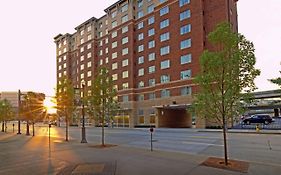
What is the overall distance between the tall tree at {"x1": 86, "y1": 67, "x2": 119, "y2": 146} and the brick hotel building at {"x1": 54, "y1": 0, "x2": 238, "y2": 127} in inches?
883

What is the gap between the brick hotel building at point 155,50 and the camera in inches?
1955

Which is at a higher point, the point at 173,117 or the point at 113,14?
the point at 113,14

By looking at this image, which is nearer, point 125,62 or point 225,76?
point 225,76

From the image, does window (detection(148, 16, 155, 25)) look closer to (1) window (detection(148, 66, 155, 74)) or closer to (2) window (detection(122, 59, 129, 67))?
(1) window (detection(148, 66, 155, 74))

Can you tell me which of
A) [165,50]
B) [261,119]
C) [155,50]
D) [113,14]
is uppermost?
[113,14]

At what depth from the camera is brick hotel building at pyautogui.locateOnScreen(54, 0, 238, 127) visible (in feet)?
163

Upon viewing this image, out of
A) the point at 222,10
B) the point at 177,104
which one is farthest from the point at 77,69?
the point at 222,10

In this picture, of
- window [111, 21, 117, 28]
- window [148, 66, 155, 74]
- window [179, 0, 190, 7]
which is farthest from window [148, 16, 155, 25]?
window [111, 21, 117, 28]

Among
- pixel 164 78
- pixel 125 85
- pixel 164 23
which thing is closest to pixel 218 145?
pixel 164 78

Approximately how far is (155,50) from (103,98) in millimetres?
39839

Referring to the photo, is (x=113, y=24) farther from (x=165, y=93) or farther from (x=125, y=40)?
(x=165, y=93)

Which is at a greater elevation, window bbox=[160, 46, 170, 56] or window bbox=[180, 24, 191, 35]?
window bbox=[180, 24, 191, 35]

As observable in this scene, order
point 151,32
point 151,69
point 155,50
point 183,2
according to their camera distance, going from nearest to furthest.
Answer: point 183,2 < point 155,50 < point 151,69 < point 151,32

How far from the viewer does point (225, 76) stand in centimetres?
1166
